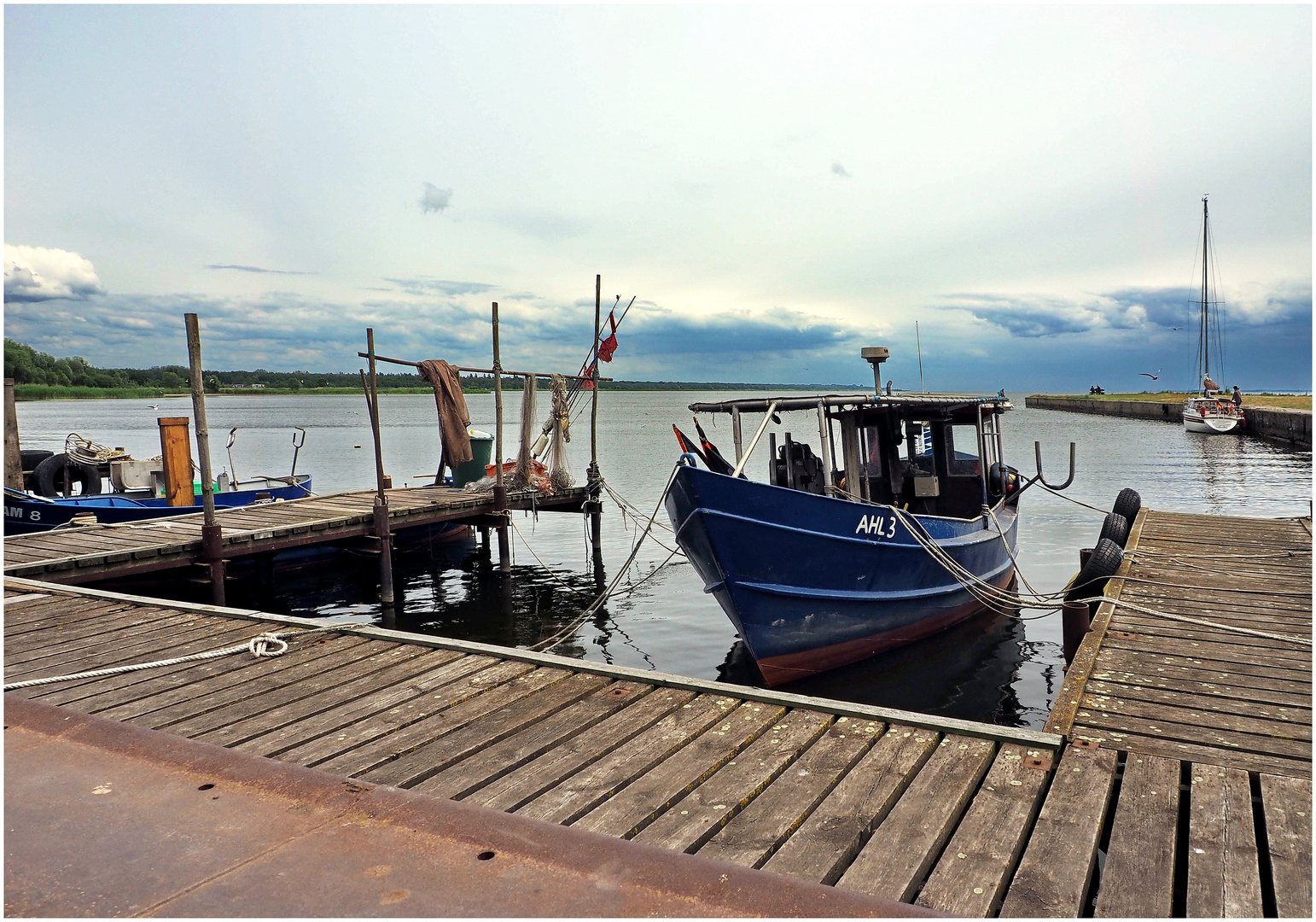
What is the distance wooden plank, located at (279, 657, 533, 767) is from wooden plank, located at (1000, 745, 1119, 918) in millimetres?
2821

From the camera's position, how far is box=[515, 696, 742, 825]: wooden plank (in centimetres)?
340

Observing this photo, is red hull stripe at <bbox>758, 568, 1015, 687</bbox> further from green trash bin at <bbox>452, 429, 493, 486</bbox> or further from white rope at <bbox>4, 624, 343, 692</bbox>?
green trash bin at <bbox>452, 429, 493, 486</bbox>

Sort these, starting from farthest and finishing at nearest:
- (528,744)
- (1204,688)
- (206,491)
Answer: (206,491), (1204,688), (528,744)

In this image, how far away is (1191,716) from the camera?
4.77 metres

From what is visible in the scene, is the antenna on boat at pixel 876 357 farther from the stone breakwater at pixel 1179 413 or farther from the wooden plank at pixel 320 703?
the stone breakwater at pixel 1179 413

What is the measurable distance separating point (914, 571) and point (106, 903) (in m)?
9.04

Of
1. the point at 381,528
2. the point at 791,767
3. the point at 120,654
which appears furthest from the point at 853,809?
the point at 381,528

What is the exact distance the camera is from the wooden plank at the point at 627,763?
340cm

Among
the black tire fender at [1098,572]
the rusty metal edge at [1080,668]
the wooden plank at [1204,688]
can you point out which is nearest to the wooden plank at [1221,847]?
the rusty metal edge at [1080,668]

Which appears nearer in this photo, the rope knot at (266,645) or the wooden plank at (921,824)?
the wooden plank at (921,824)

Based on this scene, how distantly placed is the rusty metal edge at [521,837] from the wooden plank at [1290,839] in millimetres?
1623

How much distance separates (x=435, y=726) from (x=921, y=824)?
247 centimetres

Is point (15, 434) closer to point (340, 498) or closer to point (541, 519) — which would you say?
point (340, 498)

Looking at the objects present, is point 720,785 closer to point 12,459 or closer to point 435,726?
point 435,726
